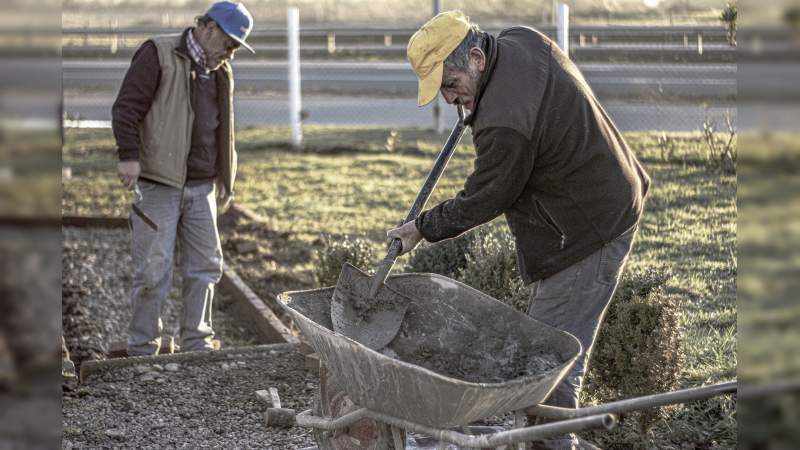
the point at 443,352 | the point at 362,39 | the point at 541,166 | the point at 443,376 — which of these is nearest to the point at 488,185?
the point at 541,166

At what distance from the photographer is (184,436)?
4.84m

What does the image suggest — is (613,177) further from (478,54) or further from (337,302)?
(337,302)

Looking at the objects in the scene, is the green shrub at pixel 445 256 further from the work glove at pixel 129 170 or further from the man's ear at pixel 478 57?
the man's ear at pixel 478 57

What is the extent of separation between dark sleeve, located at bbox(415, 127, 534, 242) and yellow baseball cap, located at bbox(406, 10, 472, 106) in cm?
26

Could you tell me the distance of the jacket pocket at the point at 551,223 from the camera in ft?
12.5

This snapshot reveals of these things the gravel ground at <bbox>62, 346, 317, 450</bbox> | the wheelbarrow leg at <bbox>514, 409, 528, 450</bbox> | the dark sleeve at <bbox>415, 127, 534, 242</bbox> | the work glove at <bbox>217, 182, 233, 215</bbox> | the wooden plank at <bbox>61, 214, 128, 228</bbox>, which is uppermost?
the dark sleeve at <bbox>415, 127, 534, 242</bbox>

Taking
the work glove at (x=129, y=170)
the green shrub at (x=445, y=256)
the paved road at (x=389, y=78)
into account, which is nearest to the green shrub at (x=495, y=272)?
the green shrub at (x=445, y=256)

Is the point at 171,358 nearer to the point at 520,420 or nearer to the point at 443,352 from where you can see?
the point at 443,352

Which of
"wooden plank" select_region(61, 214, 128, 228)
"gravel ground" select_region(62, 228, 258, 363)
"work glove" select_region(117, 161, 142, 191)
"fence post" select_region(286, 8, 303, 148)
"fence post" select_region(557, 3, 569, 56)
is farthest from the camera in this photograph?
"fence post" select_region(286, 8, 303, 148)

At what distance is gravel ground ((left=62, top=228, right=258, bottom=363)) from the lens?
6586mm

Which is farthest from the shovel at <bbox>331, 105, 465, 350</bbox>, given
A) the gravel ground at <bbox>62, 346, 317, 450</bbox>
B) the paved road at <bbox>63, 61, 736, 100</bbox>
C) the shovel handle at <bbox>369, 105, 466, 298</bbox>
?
the paved road at <bbox>63, 61, 736, 100</bbox>

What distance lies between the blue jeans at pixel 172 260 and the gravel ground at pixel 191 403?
33cm

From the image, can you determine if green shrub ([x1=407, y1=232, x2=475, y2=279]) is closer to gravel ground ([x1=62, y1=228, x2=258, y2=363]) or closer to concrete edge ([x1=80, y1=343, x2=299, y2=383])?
concrete edge ([x1=80, y1=343, x2=299, y2=383])

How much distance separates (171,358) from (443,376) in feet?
9.74
